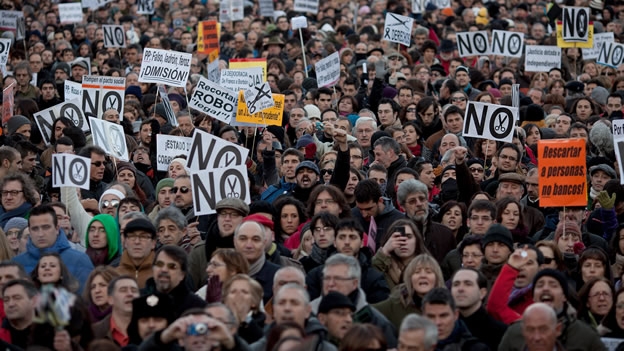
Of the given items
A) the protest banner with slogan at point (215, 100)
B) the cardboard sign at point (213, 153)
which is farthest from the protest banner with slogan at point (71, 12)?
the cardboard sign at point (213, 153)

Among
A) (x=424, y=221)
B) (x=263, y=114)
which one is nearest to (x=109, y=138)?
(x=263, y=114)

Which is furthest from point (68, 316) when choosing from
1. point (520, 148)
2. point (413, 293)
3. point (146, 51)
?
point (146, 51)

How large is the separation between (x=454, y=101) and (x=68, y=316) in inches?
451

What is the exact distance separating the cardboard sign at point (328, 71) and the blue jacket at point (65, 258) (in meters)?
9.10

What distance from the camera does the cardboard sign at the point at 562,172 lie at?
1348cm

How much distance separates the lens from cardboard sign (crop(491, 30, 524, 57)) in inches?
999

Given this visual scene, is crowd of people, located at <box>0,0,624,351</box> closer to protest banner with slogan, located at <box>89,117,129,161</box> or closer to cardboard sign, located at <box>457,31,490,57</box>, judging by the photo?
protest banner with slogan, located at <box>89,117,129,161</box>

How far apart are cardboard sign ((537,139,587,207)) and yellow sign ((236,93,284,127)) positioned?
5.16 meters

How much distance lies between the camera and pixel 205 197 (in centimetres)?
1350

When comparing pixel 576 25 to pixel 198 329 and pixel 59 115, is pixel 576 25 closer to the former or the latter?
pixel 59 115

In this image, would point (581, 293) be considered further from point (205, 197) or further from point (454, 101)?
point (454, 101)

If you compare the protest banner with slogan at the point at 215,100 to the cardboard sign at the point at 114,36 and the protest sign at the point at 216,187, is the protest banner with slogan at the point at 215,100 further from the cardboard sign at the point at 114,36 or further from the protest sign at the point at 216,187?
the cardboard sign at the point at 114,36

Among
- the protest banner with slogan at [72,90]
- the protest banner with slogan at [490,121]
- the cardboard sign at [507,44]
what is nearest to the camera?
the protest banner with slogan at [490,121]

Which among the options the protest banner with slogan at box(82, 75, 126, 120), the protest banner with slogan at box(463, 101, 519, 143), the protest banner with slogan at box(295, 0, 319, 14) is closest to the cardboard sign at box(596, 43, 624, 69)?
the protest banner with slogan at box(295, 0, 319, 14)
